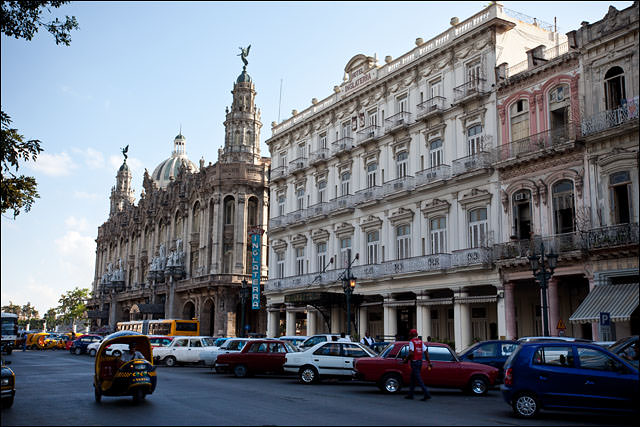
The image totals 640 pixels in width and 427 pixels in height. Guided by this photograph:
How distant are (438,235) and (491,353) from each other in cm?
1247

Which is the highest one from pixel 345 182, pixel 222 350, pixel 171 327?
pixel 345 182

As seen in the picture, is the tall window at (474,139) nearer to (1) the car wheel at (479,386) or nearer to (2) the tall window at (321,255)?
(2) the tall window at (321,255)

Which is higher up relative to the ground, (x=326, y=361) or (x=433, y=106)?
(x=433, y=106)

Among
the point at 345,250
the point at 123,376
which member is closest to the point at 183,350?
the point at 345,250

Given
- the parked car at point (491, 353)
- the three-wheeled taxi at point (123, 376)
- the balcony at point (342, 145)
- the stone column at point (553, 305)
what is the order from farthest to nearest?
the balcony at point (342, 145) < the stone column at point (553, 305) < the parked car at point (491, 353) < the three-wheeled taxi at point (123, 376)

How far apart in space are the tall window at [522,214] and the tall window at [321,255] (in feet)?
47.9

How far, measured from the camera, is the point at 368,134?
3709 centimetres

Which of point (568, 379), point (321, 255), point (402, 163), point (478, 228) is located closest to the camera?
point (568, 379)

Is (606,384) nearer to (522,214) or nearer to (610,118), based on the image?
(610,118)

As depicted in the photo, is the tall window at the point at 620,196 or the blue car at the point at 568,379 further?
the tall window at the point at 620,196

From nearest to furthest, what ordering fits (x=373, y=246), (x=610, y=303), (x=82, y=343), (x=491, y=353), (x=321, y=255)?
(x=491, y=353)
(x=610, y=303)
(x=373, y=246)
(x=321, y=255)
(x=82, y=343)

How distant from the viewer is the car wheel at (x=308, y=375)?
20578mm

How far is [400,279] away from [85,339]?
25.3 metres

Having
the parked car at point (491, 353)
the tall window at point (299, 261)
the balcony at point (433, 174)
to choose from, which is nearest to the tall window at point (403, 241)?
the balcony at point (433, 174)
